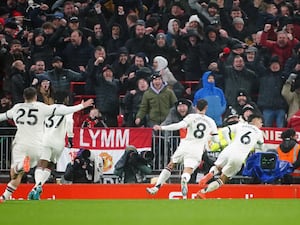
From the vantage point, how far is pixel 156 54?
26.2 meters

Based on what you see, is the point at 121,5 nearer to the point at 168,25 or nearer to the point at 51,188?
the point at 168,25

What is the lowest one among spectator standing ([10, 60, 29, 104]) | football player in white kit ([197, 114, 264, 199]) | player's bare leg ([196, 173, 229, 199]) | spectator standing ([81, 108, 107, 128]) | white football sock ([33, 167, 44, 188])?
player's bare leg ([196, 173, 229, 199])

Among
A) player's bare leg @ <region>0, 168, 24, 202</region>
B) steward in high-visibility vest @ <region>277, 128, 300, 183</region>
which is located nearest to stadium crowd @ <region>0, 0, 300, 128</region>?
steward in high-visibility vest @ <region>277, 128, 300, 183</region>

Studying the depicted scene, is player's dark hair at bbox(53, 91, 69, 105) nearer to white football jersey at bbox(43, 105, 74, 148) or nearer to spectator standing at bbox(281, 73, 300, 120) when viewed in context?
white football jersey at bbox(43, 105, 74, 148)

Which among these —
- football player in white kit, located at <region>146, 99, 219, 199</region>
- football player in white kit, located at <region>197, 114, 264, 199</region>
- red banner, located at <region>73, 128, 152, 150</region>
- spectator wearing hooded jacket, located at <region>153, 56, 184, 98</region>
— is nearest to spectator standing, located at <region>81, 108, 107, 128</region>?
red banner, located at <region>73, 128, 152, 150</region>

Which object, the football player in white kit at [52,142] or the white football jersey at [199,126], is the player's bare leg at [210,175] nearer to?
the white football jersey at [199,126]

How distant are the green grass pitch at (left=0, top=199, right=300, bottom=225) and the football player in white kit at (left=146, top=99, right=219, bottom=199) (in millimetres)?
3085

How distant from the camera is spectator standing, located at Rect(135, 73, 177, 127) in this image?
2461cm

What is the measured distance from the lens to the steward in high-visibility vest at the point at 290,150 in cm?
2375

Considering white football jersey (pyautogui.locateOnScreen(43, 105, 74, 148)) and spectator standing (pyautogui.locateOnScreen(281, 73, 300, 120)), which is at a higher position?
spectator standing (pyautogui.locateOnScreen(281, 73, 300, 120))

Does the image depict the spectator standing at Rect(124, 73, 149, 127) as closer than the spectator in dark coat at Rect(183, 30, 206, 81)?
Yes

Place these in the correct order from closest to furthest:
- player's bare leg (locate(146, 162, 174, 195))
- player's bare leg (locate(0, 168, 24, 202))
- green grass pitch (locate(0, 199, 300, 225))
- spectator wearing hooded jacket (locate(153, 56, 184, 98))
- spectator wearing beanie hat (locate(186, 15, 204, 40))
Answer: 1. green grass pitch (locate(0, 199, 300, 225))
2. player's bare leg (locate(0, 168, 24, 202))
3. player's bare leg (locate(146, 162, 174, 195))
4. spectator wearing hooded jacket (locate(153, 56, 184, 98))
5. spectator wearing beanie hat (locate(186, 15, 204, 40))

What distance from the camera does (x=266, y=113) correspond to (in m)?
25.2

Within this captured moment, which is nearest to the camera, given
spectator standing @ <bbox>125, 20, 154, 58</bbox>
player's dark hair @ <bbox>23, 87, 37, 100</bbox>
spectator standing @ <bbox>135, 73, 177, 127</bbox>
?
player's dark hair @ <bbox>23, 87, 37, 100</bbox>
